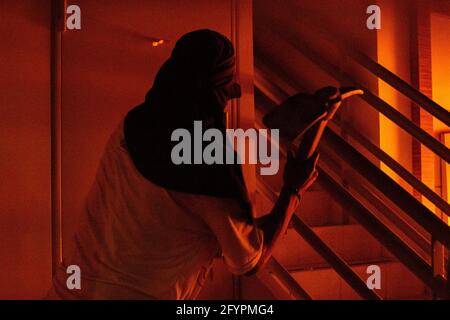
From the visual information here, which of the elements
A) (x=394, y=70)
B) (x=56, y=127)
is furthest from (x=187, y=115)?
(x=394, y=70)

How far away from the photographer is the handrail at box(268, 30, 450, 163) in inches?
133

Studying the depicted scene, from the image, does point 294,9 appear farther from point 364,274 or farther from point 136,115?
point 136,115

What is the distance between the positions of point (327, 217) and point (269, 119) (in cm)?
284

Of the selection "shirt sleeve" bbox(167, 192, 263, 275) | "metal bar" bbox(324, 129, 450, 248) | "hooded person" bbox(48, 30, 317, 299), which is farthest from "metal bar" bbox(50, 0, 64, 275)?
"metal bar" bbox(324, 129, 450, 248)

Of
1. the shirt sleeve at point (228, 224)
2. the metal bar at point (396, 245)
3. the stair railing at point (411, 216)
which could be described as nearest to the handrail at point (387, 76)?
the stair railing at point (411, 216)

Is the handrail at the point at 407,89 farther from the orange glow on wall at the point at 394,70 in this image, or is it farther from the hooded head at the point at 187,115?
the hooded head at the point at 187,115

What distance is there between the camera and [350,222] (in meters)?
4.29

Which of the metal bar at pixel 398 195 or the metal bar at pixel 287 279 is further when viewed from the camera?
the metal bar at pixel 287 279

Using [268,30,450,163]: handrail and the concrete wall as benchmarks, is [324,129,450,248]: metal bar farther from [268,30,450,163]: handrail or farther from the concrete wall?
the concrete wall

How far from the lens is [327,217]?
4.37 meters

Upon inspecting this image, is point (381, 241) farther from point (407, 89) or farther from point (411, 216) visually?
point (407, 89)

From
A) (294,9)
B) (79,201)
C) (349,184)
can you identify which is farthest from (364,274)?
(79,201)

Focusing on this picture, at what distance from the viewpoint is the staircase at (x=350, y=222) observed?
238 cm

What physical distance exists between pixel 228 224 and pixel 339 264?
135 centimetres
